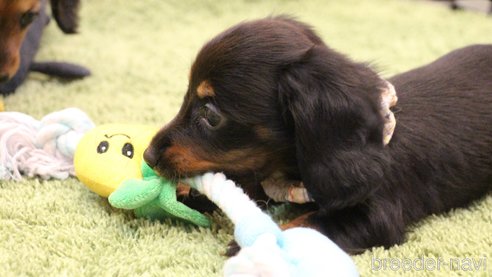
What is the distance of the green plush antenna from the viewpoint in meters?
1.24

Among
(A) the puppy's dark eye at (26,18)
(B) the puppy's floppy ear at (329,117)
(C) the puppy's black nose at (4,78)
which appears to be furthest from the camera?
(A) the puppy's dark eye at (26,18)

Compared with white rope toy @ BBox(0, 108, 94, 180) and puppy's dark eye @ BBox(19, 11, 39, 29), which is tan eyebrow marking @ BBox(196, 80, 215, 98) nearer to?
white rope toy @ BBox(0, 108, 94, 180)

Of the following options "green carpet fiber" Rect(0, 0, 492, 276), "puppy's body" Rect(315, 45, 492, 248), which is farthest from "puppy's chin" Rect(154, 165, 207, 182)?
"puppy's body" Rect(315, 45, 492, 248)

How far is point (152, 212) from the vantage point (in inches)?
52.5

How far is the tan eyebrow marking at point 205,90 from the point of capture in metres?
1.26

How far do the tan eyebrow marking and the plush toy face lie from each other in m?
0.20

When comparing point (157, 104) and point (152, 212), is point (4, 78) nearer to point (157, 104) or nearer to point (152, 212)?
point (157, 104)

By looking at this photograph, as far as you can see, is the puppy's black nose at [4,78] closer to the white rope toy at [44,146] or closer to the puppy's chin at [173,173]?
the white rope toy at [44,146]

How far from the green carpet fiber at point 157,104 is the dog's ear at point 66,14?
14 cm

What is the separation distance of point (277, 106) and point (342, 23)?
238 centimetres

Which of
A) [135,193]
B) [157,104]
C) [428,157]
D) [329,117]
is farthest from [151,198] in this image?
[157,104]

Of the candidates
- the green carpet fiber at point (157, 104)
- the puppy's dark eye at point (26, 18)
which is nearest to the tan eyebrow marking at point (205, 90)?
the green carpet fiber at point (157, 104)

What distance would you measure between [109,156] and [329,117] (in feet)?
1.61

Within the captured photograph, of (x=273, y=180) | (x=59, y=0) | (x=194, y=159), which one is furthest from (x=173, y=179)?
(x=59, y=0)
